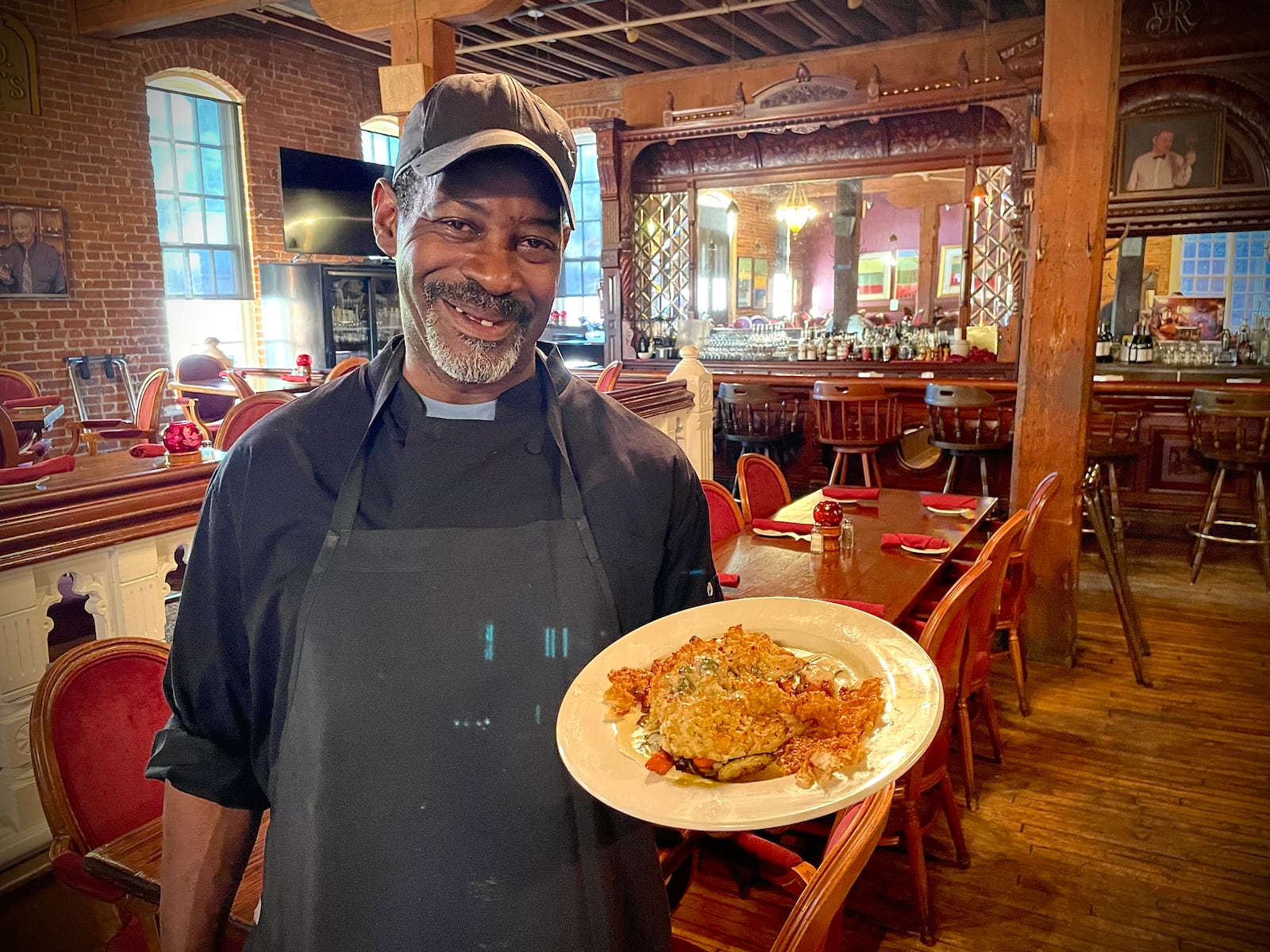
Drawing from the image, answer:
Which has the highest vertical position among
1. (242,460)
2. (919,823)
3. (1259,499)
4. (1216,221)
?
(1216,221)

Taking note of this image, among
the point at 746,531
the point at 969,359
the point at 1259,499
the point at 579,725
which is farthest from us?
the point at 969,359

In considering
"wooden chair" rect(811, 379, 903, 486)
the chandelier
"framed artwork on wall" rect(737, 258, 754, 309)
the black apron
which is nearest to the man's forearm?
the black apron

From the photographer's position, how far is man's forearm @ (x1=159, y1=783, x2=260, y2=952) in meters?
1.14

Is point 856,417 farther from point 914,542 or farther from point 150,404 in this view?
point 150,404

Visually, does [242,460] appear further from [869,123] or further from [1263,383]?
[869,123]

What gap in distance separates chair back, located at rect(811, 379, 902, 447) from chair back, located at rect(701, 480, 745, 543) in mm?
2750

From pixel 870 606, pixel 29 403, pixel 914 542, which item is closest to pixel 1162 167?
pixel 914 542

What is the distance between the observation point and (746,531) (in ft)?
11.4

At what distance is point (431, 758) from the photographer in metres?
1.01

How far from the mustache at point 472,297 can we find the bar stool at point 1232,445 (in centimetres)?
526

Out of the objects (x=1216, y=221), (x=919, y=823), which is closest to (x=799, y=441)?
(x=1216, y=221)

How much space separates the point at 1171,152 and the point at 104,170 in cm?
868

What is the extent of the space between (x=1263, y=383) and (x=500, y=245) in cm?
616

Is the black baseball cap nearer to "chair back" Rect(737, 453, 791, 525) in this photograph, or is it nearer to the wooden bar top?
the wooden bar top
